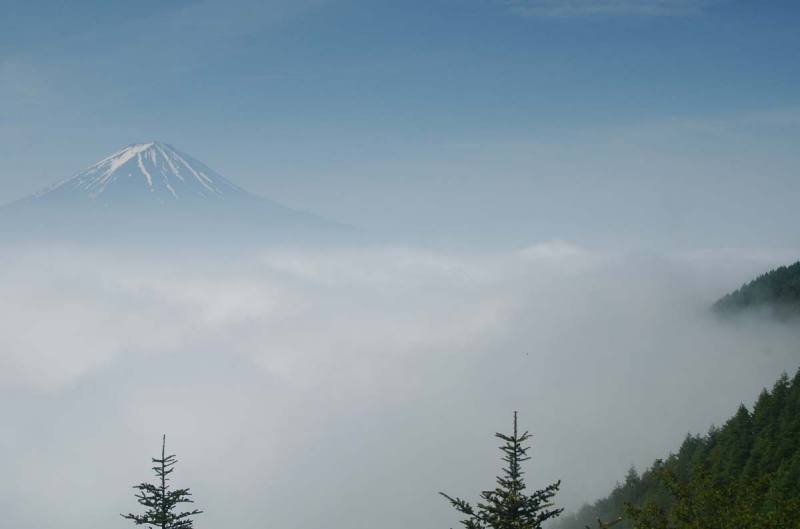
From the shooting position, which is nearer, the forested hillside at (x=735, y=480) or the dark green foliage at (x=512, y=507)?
the dark green foliage at (x=512, y=507)

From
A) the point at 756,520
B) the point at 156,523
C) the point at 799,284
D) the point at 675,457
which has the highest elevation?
the point at 799,284

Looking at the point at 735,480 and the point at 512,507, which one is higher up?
the point at 735,480

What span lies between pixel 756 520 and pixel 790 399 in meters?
56.7

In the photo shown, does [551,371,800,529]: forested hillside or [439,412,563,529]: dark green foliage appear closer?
[439,412,563,529]: dark green foliage

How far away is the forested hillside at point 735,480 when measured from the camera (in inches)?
1252

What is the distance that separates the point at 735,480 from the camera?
2542 inches

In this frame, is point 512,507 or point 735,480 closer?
point 512,507

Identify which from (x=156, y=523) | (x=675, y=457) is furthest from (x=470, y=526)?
(x=675, y=457)

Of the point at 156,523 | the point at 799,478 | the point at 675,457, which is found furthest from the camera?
the point at 675,457

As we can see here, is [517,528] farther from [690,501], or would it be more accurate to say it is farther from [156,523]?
[690,501]

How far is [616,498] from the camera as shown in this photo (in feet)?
362

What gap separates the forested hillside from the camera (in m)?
31.8

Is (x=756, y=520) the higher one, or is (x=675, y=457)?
(x=675, y=457)

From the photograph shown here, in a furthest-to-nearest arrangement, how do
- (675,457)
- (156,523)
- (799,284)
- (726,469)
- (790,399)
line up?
1. (799,284)
2. (675,457)
3. (790,399)
4. (726,469)
5. (156,523)
